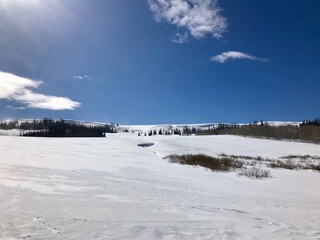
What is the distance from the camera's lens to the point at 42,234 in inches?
132

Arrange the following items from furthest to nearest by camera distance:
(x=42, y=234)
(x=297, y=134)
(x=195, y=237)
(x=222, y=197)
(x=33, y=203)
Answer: (x=297, y=134), (x=222, y=197), (x=33, y=203), (x=195, y=237), (x=42, y=234)

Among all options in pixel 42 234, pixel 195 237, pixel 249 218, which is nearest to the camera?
pixel 42 234

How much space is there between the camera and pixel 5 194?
5.22m

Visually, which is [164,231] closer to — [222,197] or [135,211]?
[135,211]

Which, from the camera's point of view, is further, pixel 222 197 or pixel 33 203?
pixel 222 197

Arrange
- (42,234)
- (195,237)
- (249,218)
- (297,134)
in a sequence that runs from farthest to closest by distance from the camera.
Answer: (297,134) < (249,218) < (195,237) < (42,234)

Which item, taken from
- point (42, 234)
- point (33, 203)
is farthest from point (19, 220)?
point (33, 203)

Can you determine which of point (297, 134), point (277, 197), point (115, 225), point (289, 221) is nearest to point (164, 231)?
point (115, 225)

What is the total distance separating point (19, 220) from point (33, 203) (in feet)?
3.33

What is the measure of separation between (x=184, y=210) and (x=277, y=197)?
397cm

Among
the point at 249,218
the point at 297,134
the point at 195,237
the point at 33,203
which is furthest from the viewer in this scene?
the point at 297,134

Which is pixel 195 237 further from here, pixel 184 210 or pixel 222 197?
pixel 222 197

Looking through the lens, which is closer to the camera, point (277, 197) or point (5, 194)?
point (5, 194)

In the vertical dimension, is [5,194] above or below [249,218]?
above
